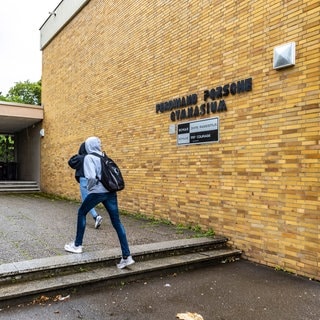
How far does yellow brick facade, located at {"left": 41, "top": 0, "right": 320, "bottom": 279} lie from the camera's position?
4488mm

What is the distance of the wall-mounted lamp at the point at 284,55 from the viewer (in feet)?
15.0

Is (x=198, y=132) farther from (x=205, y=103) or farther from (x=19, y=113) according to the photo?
(x=19, y=113)

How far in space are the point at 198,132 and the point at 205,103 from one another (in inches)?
20.6

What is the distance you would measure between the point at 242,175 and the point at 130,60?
176 inches

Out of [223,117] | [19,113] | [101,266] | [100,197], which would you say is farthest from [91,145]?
[19,113]

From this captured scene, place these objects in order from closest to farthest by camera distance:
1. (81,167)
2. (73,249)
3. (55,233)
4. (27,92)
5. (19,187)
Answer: (73,249), (55,233), (81,167), (19,187), (27,92)

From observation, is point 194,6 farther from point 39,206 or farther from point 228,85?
point 39,206

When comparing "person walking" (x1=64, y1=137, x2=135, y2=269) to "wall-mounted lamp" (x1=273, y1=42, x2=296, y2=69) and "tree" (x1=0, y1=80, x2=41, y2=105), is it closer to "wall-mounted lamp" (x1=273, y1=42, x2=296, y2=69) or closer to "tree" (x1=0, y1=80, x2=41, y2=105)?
"wall-mounted lamp" (x1=273, y1=42, x2=296, y2=69)

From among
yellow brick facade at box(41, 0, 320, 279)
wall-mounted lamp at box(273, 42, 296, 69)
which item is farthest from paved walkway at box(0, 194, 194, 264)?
wall-mounted lamp at box(273, 42, 296, 69)

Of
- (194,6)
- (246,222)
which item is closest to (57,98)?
(194,6)

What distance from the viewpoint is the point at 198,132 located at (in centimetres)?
621

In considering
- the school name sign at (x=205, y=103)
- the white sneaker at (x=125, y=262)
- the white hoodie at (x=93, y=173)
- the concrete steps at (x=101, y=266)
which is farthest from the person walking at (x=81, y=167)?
the school name sign at (x=205, y=103)

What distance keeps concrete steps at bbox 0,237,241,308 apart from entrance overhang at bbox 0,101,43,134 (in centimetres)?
1095

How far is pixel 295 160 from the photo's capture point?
4.54 m
